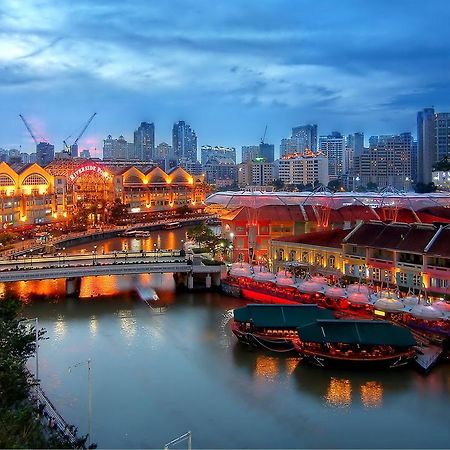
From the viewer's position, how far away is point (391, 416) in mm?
8641

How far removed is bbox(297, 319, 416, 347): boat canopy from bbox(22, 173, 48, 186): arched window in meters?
25.0

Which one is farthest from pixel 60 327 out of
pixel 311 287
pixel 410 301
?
pixel 410 301

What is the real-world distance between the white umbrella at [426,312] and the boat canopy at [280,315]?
1669 mm

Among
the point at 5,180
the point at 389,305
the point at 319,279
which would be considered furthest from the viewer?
the point at 5,180

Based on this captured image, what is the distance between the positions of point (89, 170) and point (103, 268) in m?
24.8

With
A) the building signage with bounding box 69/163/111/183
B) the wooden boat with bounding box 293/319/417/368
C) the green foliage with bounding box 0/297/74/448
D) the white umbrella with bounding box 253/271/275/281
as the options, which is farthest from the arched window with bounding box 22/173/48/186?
the wooden boat with bounding box 293/319/417/368

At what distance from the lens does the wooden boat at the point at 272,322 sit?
1130 centimetres

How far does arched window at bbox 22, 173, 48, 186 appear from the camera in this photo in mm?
32094

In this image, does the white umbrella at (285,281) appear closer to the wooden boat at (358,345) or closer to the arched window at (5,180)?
the wooden boat at (358,345)

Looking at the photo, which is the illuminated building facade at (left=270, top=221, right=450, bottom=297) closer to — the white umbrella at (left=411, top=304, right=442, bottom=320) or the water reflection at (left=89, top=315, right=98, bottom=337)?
the white umbrella at (left=411, top=304, right=442, bottom=320)

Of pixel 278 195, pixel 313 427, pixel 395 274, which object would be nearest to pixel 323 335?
pixel 313 427

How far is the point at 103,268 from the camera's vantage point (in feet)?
53.7

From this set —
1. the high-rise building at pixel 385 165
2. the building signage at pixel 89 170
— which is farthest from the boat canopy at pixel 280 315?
the high-rise building at pixel 385 165

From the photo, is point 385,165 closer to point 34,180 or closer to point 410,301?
point 34,180
